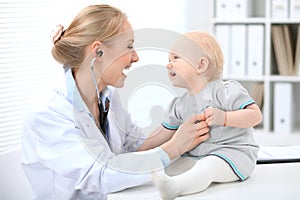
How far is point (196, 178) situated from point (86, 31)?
48 centimetres

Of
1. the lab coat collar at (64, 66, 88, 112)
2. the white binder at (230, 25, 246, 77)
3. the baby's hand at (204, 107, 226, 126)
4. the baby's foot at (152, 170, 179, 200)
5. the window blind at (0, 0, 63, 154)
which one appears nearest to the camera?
the baby's foot at (152, 170, 179, 200)

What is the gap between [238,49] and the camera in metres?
3.71

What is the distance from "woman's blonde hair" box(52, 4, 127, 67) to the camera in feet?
5.08

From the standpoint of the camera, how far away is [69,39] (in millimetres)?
1627

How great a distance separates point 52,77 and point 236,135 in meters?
1.00

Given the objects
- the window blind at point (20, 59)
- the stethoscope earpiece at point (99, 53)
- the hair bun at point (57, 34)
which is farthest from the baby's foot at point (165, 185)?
the window blind at point (20, 59)

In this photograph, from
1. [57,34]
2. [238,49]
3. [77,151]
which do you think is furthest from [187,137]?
[238,49]

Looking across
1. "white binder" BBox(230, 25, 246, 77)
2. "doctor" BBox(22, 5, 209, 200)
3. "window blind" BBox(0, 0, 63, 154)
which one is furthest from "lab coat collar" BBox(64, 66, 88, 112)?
"white binder" BBox(230, 25, 246, 77)

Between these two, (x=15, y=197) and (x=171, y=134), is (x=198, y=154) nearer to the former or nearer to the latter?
(x=171, y=134)

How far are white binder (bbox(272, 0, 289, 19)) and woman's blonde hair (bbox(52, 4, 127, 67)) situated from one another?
7.25 feet

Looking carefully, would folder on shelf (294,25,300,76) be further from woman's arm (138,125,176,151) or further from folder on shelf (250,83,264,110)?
woman's arm (138,125,176,151)

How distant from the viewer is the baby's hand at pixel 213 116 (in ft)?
4.90

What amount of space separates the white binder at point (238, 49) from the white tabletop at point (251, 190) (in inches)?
81.9

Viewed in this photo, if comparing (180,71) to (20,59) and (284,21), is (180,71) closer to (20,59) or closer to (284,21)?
(20,59)
